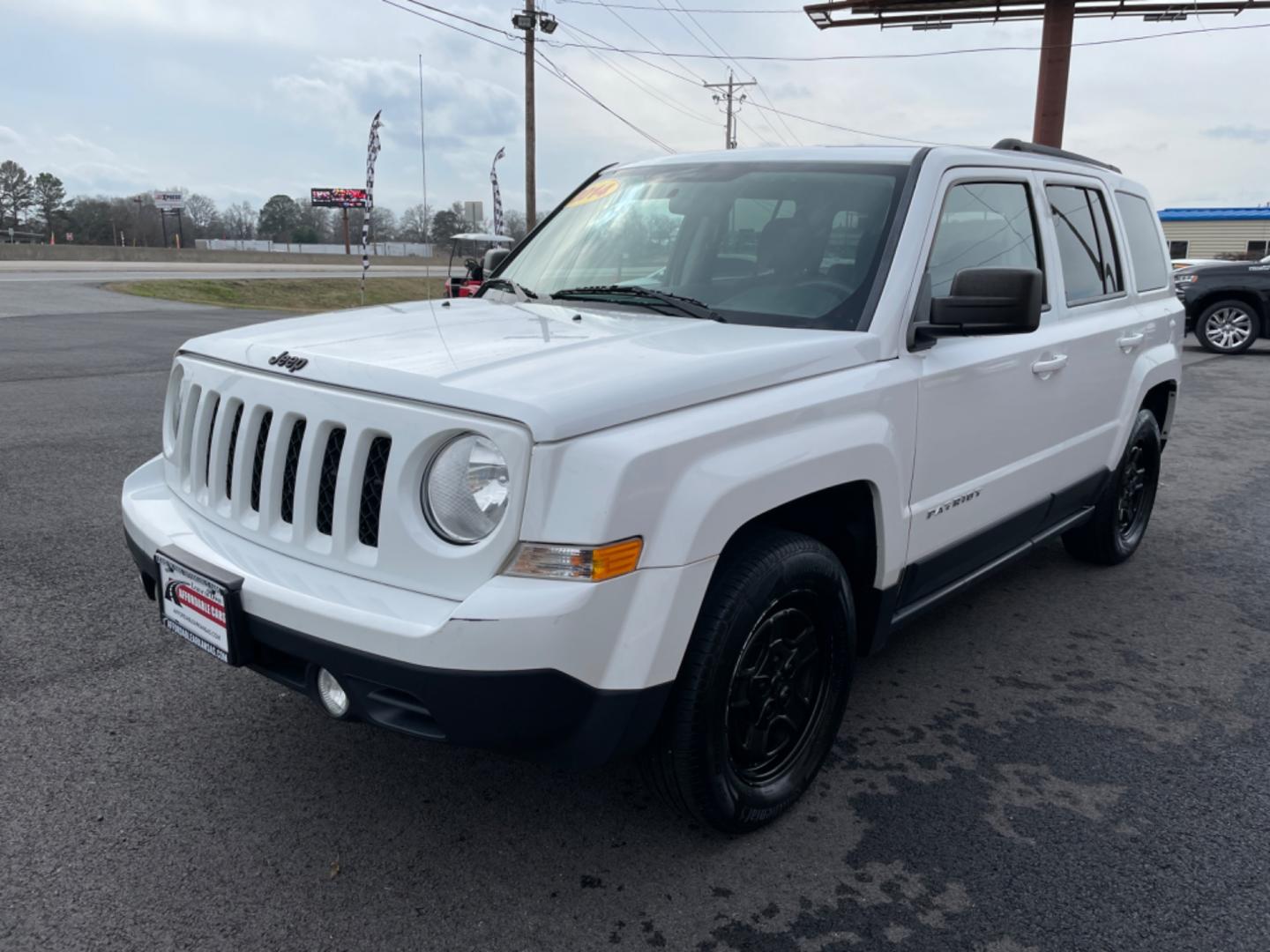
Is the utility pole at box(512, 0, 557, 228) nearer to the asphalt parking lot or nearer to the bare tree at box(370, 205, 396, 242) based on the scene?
the asphalt parking lot

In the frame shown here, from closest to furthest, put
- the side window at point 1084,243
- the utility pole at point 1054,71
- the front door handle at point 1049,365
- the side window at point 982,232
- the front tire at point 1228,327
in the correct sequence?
the side window at point 982,232
the front door handle at point 1049,365
the side window at point 1084,243
the front tire at point 1228,327
the utility pole at point 1054,71

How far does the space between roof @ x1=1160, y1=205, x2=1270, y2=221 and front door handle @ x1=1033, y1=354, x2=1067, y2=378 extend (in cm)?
5078

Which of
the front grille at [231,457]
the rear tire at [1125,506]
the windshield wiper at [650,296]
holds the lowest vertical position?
the rear tire at [1125,506]

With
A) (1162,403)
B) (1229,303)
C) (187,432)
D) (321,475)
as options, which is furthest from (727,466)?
(1229,303)

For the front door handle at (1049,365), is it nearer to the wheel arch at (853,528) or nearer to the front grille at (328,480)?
the wheel arch at (853,528)

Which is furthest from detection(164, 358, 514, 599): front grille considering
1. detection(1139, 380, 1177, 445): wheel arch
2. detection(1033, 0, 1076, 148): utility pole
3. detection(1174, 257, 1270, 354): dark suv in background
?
detection(1033, 0, 1076, 148): utility pole

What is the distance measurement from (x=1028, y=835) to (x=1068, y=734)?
71 centimetres

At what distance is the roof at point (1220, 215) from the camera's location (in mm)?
47906

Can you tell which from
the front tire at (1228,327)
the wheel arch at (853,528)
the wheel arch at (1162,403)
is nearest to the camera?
the wheel arch at (853,528)

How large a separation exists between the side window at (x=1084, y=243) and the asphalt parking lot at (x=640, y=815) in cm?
142

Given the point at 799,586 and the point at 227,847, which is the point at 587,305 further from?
the point at 227,847

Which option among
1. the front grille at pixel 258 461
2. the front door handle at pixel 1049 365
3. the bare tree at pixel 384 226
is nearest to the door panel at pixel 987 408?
the front door handle at pixel 1049 365

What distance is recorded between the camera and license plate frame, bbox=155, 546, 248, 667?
2.34 meters

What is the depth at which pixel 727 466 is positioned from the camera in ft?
7.43
